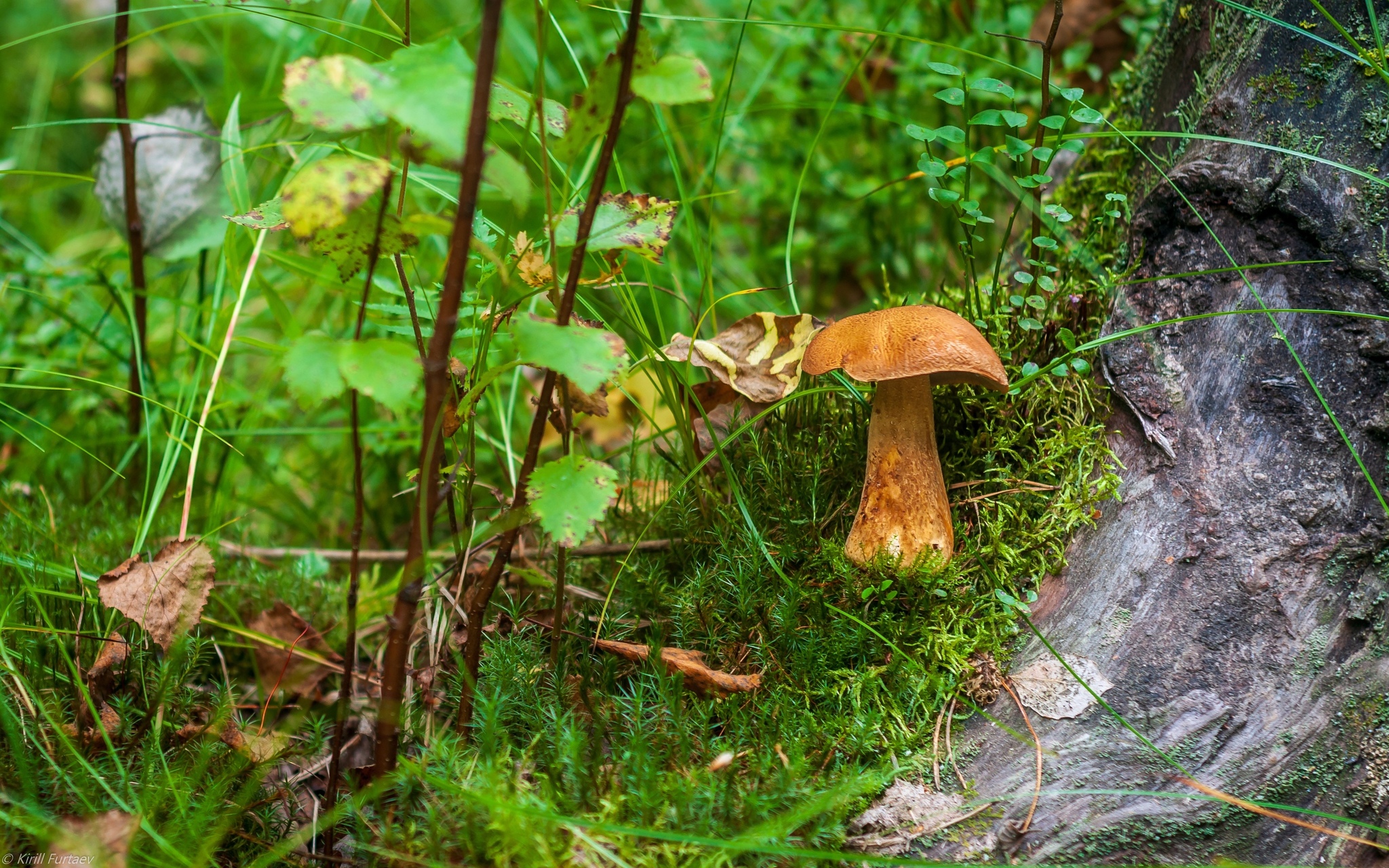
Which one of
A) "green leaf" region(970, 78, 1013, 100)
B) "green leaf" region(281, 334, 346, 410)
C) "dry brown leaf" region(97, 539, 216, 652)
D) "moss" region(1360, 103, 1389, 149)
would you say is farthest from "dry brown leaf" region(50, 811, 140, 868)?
"moss" region(1360, 103, 1389, 149)

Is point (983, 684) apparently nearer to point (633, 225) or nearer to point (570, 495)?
point (570, 495)

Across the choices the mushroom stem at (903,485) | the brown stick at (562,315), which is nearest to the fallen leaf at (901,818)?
the mushroom stem at (903,485)

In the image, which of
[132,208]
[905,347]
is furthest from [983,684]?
[132,208]

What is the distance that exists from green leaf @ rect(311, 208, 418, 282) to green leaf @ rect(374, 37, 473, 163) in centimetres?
27

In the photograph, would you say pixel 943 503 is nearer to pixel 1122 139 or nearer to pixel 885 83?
pixel 1122 139

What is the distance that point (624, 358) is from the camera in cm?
129

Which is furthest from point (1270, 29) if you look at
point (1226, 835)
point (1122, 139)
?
point (1226, 835)

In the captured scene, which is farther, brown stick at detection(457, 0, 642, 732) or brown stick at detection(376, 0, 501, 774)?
brown stick at detection(457, 0, 642, 732)

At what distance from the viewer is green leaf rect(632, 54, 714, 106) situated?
1.21 meters

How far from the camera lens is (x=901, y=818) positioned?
1535mm

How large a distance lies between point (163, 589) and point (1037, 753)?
5.95 ft

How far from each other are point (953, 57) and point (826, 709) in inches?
110

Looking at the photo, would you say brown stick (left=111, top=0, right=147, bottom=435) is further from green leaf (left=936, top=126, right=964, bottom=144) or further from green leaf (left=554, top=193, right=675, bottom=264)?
green leaf (left=936, top=126, right=964, bottom=144)

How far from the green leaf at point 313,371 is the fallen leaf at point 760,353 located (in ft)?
2.86
